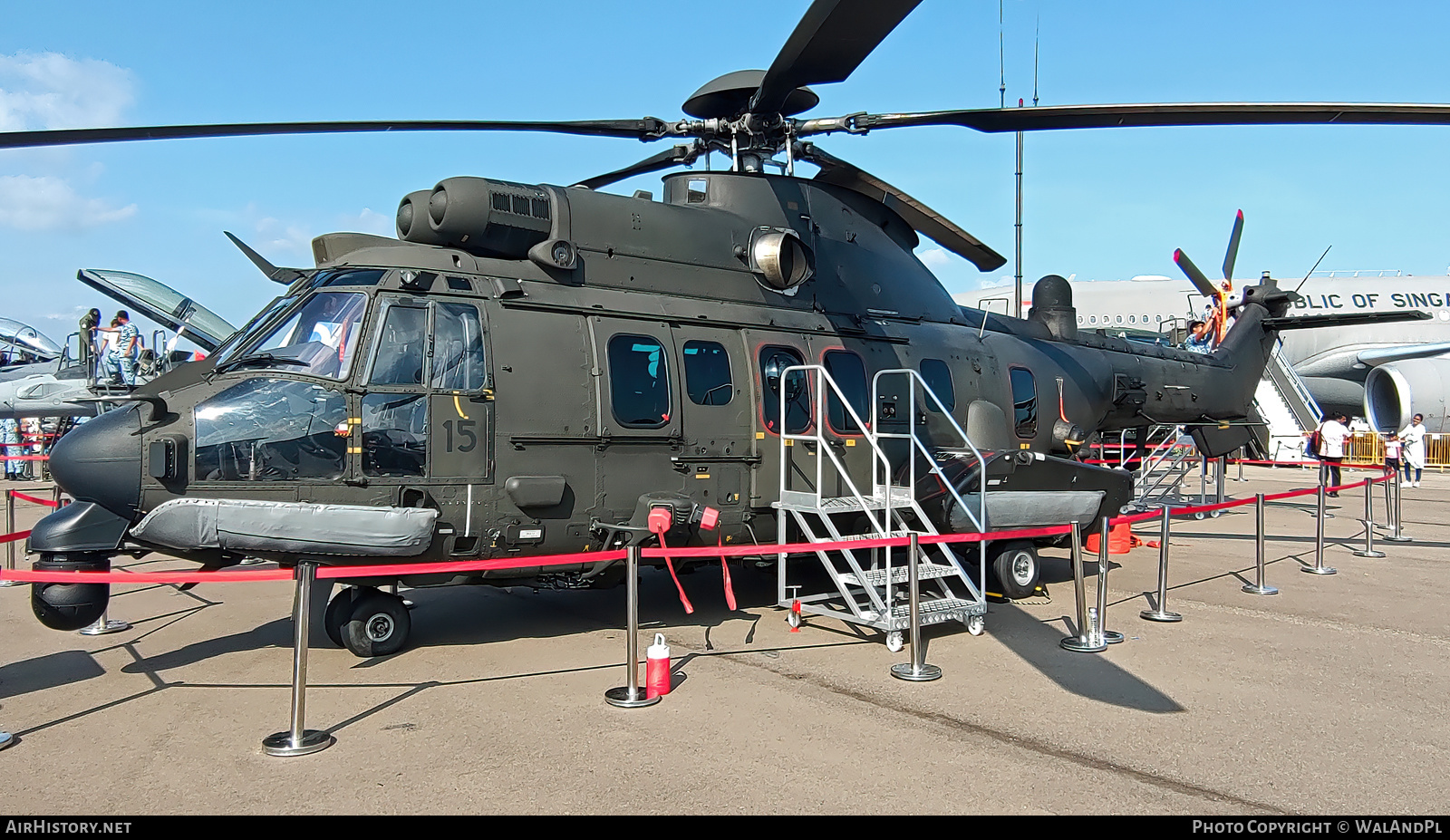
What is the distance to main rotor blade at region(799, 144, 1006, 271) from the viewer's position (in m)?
9.49

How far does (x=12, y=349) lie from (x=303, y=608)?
113ft

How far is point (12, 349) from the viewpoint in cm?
3234

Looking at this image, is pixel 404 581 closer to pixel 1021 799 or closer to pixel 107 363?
pixel 1021 799

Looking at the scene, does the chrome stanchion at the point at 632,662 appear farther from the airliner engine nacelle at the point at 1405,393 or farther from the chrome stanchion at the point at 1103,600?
the airliner engine nacelle at the point at 1405,393

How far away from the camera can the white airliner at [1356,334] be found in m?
25.5

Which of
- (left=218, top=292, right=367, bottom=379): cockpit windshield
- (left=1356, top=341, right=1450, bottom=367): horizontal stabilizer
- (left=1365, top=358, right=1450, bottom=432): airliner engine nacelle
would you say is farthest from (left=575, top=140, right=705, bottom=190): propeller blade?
(left=1356, top=341, right=1450, bottom=367): horizontal stabilizer

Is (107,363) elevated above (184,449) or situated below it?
above

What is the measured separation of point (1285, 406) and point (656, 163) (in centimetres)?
2135

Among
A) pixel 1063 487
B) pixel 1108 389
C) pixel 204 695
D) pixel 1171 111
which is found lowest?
pixel 204 695

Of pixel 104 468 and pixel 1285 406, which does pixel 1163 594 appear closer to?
pixel 104 468

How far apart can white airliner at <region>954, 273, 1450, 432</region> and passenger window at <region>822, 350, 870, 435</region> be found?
1702cm

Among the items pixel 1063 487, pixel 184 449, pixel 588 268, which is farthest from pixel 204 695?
pixel 1063 487

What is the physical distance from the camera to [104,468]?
6203mm

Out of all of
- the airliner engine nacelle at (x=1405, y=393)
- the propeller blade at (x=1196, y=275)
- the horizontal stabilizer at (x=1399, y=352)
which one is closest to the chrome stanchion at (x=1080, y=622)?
the propeller blade at (x=1196, y=275)
